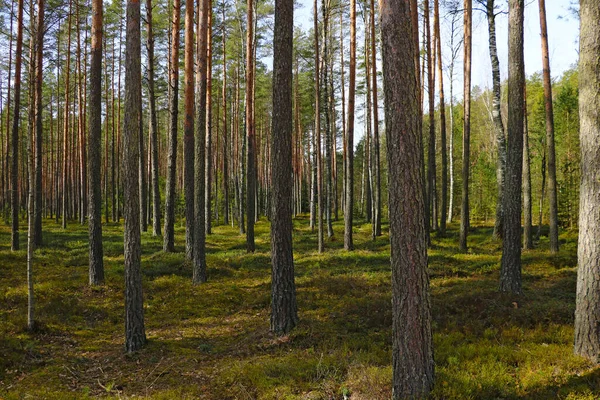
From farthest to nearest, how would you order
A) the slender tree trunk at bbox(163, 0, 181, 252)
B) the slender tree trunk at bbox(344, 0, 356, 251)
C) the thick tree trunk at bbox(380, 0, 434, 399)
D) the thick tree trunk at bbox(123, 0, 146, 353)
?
the slender tree trunk at bbox(344, 0, 356, 251) < the slender tree trunk at bbox(163, 0, 181, 252) < the thick tree trunk at bbox(123, 0, 146, 353) < the thick tree trunk at bbox(380, 0, 434, 399)

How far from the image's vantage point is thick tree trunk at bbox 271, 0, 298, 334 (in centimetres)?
749

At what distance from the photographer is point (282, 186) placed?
752 centimetres

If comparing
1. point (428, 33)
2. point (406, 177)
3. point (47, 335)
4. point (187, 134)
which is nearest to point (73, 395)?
point (47, 335)

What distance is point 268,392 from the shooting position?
206 inches

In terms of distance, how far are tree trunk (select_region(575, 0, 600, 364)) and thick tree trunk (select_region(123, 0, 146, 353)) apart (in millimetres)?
7282

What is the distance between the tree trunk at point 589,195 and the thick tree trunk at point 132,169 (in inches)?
287

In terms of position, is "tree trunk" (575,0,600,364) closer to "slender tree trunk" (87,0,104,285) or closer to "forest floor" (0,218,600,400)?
"forest floor" (0,218,600,400)

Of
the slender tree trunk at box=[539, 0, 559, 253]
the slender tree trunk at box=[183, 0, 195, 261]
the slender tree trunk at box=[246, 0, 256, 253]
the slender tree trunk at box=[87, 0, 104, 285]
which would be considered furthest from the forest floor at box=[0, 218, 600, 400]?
the slender tree trunk at box=[246, 0, 256, 253]

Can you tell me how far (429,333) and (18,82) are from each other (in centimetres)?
1819

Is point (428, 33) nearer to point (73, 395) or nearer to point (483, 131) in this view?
point (73, 395)

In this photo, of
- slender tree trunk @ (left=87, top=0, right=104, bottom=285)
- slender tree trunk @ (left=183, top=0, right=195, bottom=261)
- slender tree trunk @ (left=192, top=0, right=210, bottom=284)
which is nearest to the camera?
slender tree trunk @ (left=87, top=0, right=104, bottom=285)

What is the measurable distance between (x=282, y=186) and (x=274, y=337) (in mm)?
2902

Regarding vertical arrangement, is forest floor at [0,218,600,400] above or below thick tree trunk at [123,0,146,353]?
below

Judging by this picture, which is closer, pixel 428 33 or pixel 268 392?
pixel 268 392
